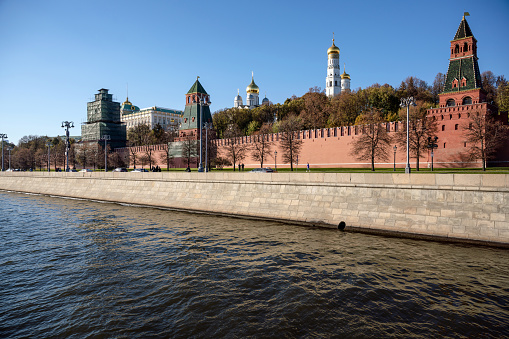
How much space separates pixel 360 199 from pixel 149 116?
143325 mm

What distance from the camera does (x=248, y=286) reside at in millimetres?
9156

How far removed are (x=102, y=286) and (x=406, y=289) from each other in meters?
8.14

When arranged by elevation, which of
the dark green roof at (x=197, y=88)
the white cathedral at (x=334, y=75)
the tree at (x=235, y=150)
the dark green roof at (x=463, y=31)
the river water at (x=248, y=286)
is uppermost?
the white cathedral at (x=334, y=75)

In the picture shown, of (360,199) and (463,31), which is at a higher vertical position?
(463,31)

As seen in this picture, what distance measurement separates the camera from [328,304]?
811 centimetres

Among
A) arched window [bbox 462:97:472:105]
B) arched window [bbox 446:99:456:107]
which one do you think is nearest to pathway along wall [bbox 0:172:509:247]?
arched window [bbox 462:97:472:105]

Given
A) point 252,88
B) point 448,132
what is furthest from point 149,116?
point 448,132

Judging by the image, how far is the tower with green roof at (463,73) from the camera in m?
38.4

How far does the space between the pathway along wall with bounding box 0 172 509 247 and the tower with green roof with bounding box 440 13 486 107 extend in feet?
99.7

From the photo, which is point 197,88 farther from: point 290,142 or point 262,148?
point 290,142

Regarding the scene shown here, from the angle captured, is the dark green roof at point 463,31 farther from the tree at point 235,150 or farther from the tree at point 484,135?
the tree at point 235,150

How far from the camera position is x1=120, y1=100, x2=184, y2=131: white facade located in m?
147

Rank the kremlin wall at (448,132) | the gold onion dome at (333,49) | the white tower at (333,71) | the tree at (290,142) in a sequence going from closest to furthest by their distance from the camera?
the kremlin wall at (448,132), the tree at (290,142), the gold onion dome at (333,49), the white tower at (333,71)

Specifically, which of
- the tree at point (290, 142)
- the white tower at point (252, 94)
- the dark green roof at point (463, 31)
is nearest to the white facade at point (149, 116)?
the white tower at point (252, 94)
